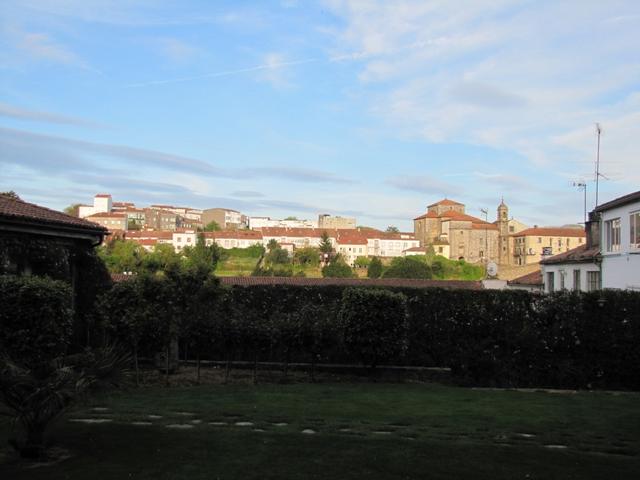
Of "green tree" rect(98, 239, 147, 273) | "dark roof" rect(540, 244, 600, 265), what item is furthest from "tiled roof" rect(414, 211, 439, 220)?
"dark roof" rect(540, 244, 600, 265)

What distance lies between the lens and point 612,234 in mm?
A: 25938

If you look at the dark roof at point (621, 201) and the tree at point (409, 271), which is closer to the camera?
the dark roof at point (621, 201)

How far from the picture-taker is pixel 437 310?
16.5 m

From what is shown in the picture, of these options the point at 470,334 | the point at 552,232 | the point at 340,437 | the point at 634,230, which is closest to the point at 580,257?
the point at 634,230

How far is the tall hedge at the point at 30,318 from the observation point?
31.8 feet

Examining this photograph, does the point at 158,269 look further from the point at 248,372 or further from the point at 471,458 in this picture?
the point at 471,458

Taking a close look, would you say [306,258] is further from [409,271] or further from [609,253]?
[609,253]

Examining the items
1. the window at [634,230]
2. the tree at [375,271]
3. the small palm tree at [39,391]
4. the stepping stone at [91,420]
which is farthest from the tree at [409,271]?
the small palm tree at [39,391]

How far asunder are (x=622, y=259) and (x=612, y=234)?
1.63 metres

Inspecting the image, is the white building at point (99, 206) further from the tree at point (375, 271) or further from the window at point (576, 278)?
the window at point (576, 278)

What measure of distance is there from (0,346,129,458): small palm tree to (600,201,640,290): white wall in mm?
22362

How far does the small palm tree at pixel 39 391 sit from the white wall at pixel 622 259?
22362 millimetres

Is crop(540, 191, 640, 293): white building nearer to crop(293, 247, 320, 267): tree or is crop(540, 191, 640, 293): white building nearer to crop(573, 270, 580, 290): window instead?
crop(573, 270, 580, 290): window

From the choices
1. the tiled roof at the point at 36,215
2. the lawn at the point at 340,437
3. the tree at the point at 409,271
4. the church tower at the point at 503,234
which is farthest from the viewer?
the church tower at the point at 503,234
